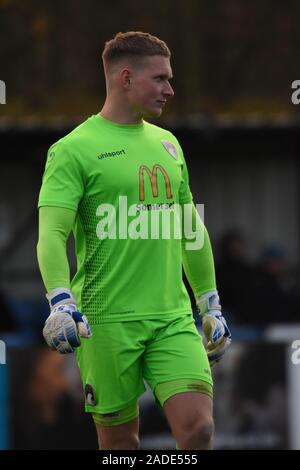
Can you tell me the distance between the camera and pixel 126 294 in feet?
21.2

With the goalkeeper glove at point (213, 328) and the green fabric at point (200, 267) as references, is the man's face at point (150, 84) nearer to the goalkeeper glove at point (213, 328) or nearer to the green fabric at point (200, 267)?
the green fabric at point (200, 267)

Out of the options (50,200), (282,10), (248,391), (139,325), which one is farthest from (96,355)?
(282,10)

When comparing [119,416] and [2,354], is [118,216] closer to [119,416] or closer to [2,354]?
[119,416]

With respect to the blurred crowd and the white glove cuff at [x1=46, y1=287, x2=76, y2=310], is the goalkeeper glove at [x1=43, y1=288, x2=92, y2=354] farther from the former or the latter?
the blurred crowd

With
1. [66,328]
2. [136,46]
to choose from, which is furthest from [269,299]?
[66,328]

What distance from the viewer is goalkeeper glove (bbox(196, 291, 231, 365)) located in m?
6.57

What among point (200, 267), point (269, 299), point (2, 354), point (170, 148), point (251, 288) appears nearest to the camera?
point (170, 148)

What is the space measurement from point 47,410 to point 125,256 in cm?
472

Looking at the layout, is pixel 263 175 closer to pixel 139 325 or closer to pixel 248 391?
pixel 248 391

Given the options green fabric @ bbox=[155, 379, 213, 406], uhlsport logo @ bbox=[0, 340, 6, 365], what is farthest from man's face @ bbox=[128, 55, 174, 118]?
uhlsport logo @ bbox=[0, 340, 6, 365]

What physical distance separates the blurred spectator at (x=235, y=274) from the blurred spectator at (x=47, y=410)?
321cm

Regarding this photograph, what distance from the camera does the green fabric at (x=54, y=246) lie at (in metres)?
6.23

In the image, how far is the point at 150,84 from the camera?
21.4 feet

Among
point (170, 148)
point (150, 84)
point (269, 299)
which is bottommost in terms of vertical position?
point (269, 299)
